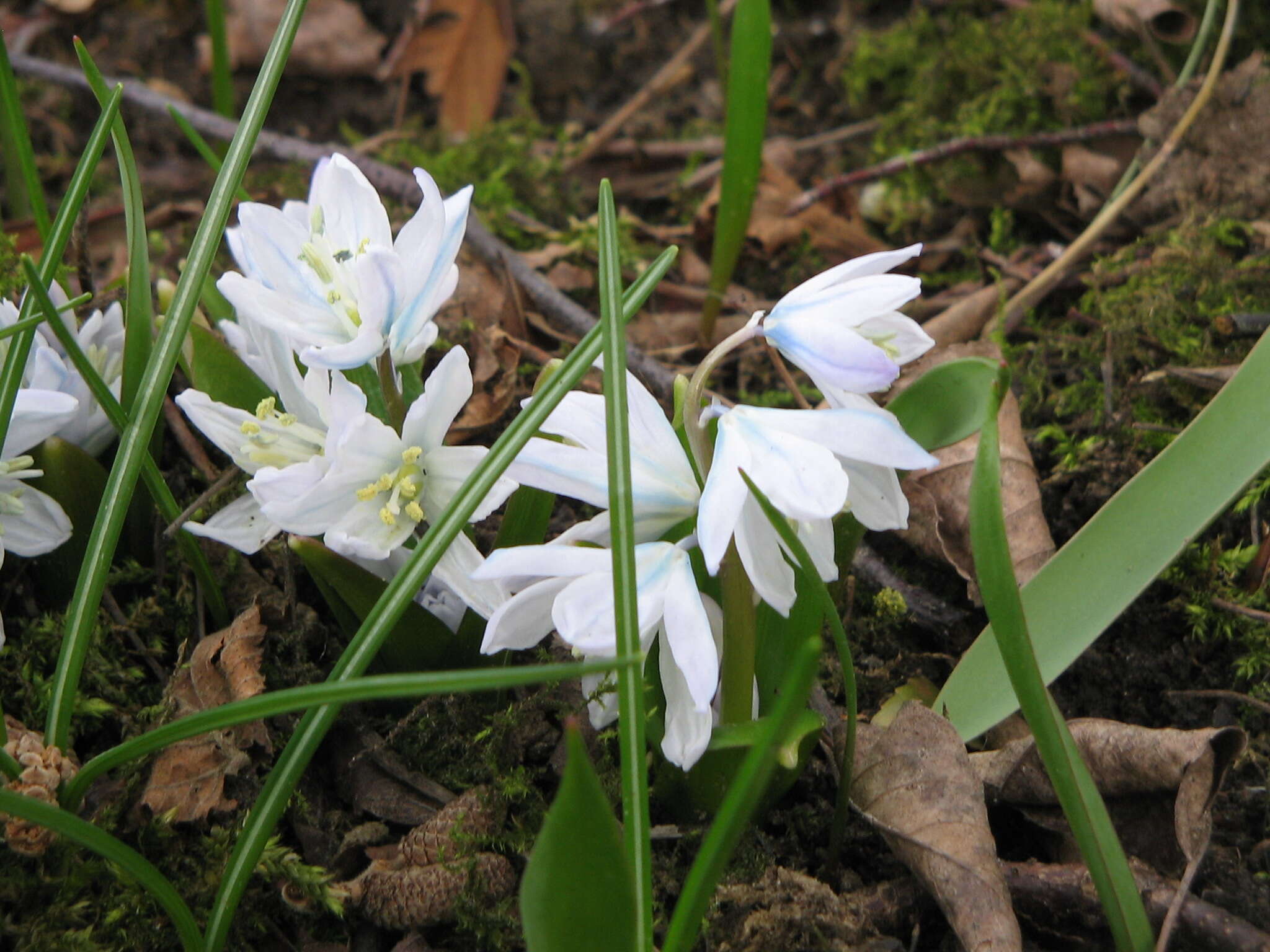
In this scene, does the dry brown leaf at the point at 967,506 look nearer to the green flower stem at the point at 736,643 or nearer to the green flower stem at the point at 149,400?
the green flower stem at the point at 736,643

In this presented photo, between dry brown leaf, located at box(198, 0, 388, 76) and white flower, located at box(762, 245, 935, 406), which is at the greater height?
white flower, located at box(762, 245, 935, 406)

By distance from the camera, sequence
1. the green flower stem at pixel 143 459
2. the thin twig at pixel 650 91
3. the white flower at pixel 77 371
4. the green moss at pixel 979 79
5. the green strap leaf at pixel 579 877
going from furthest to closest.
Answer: the thin twig at pixel 650 91 < the green moss at pixel 979 79 < the white flower at pixel 77 371 < the green flower stem at pixel 143 459 < the green strap leaf at pixel 579 877

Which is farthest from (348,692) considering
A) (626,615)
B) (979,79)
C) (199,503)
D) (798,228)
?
(979,79)

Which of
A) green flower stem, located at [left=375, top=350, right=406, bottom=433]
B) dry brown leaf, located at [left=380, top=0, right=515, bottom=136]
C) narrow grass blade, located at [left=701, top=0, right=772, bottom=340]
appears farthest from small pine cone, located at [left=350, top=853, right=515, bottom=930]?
dry brown leaf, located at [left=380, top=0, right=515, bottom=136]

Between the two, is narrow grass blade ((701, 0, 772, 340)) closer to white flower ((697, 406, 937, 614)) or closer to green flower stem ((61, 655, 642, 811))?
white flower ((697, 406, 937, 614))

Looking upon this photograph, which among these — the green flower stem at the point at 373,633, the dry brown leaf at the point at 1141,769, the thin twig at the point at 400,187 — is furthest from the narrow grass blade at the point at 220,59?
the dry brown leaf at the point at 1141,769

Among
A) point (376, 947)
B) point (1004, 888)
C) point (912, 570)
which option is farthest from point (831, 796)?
point (376, 947)
